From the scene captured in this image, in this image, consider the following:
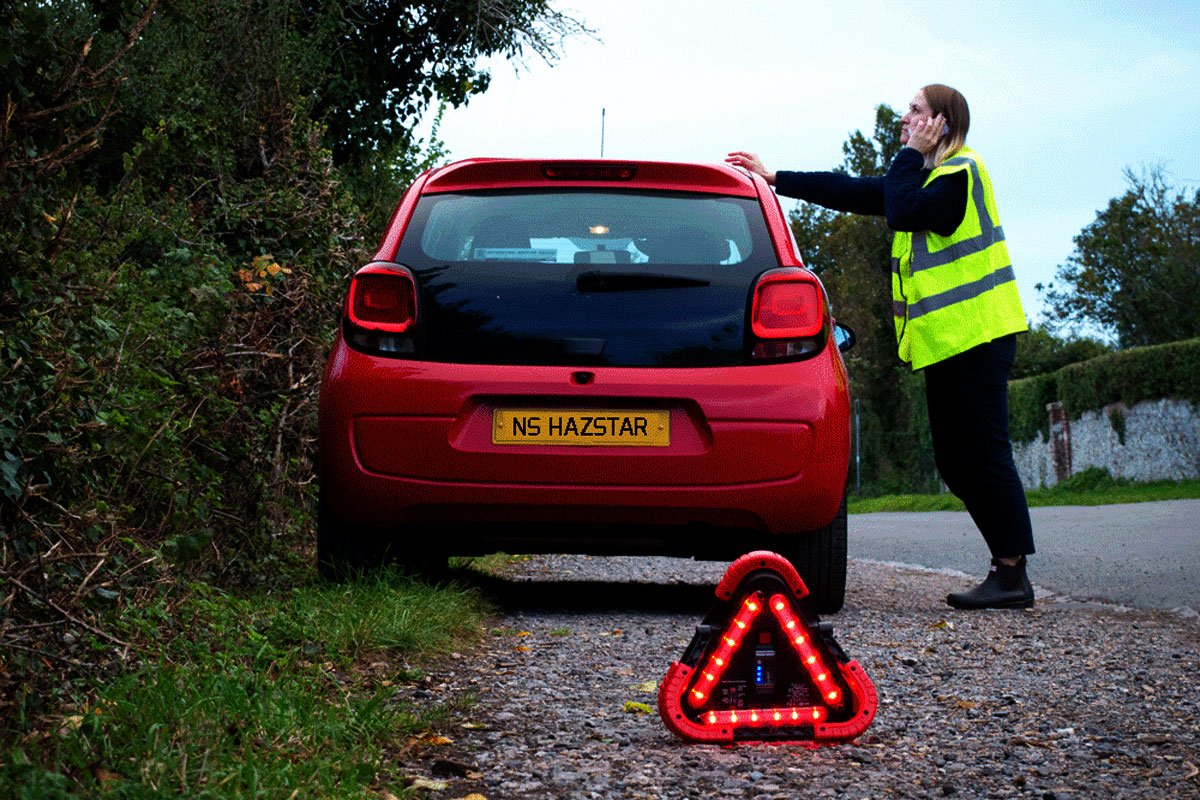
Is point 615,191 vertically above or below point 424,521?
above

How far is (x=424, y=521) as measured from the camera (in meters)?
5.48

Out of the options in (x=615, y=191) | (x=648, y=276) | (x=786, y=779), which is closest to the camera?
(x=786, y=779)

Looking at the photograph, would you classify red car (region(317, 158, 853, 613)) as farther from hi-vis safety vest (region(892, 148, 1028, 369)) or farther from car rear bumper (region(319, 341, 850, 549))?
hi-vis safety vest (region(892, 148, 1028, 369))

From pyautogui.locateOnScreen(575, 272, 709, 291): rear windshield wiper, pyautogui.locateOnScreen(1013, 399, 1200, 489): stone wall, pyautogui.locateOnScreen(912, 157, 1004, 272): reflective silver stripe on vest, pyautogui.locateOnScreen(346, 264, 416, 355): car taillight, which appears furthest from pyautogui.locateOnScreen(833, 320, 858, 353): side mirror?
pyautogui.locateOnScreen(1013, 399, 1200, 489): stone wall

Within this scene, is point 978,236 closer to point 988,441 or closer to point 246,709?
point 988,441

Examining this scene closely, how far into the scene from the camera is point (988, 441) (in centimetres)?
650

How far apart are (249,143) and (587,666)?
4990 millimetres

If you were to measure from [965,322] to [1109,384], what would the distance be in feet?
88.9

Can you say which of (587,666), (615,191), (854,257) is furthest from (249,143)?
(854,257)

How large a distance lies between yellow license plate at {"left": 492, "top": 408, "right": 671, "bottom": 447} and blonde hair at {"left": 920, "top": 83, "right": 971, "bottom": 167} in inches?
89.4

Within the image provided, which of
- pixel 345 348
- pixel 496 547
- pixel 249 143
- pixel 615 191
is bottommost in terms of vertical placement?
pixel 496 547

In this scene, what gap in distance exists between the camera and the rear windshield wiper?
17.8 feet

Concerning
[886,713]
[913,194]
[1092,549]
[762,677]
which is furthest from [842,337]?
[1092,549]

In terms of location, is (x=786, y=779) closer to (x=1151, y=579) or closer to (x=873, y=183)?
(x=873, y=183)
